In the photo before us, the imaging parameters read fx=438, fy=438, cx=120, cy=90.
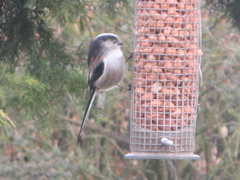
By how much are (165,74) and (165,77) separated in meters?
0.02

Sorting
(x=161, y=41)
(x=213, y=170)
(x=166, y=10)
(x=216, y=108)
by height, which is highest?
(x=166, y=10)

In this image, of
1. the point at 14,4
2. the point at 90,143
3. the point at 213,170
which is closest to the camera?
the point at 14,4

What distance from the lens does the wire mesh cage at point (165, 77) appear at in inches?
111

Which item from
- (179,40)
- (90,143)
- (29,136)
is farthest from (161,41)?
(29,136)

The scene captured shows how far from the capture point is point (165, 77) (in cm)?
286

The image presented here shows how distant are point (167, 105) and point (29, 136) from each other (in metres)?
3.72

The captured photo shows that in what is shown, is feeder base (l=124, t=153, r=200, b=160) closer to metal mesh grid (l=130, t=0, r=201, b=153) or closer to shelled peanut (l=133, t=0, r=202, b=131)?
metal mesh grid (l=130, t=0, r=201, b=153)

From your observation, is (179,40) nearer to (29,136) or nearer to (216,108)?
(216,108)

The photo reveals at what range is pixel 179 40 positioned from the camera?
2.85 m

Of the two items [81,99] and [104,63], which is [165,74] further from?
[81,99]

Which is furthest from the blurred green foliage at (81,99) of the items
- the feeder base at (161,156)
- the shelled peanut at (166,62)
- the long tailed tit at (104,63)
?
the feeder base at (161,156)

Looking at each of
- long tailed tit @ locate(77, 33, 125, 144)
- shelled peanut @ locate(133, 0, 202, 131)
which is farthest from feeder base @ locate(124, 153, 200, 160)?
long tailed tit @ locate(77, 33, 125, 144)

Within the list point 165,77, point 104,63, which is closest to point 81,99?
point 104,63

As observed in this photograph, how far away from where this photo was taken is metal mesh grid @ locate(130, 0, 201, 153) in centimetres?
284
